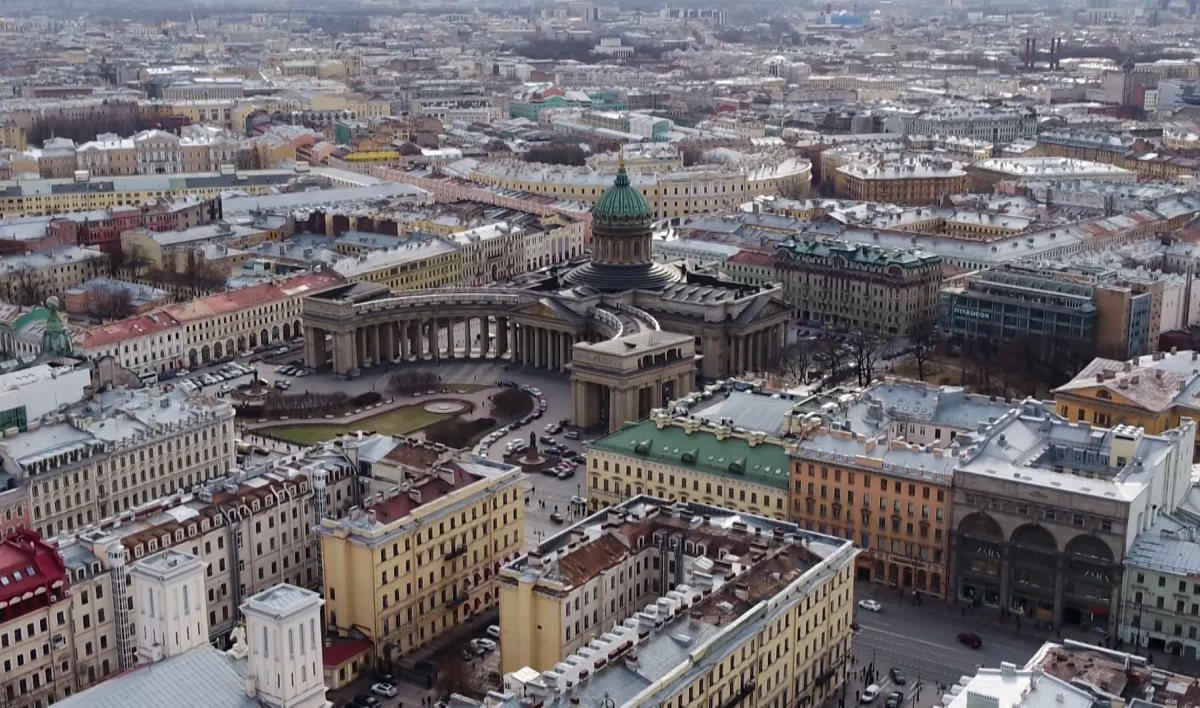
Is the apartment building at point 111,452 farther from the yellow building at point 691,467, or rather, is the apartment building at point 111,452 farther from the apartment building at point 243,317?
the apartment building at point 243,317

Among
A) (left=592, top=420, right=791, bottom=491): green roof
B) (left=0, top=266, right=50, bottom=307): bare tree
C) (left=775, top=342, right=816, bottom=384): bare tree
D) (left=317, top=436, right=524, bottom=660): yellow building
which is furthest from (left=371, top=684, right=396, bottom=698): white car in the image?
(left=0, top=266, right=50, bottom=307): bare tree

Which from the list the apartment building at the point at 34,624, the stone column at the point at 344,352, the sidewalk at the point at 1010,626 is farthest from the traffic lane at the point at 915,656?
the stone column at the point at 344,352

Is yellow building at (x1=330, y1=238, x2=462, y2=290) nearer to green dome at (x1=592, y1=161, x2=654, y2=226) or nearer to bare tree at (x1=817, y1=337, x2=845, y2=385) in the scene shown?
green dome at (x1=592, y1=161, x2=654, y2=226)

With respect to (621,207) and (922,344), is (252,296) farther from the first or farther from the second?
(922,344)

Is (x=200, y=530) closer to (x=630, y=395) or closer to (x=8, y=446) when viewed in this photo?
(x=8, y=446)

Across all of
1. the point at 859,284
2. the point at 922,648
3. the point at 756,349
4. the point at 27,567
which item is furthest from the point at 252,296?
the point at 922,648

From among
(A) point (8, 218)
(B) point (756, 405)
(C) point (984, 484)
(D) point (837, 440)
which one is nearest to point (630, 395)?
(B) point (756, 405)
